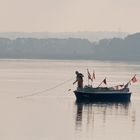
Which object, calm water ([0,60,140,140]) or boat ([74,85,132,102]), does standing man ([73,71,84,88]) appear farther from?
calm water ([0,60,140,140])

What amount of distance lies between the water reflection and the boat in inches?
50.3

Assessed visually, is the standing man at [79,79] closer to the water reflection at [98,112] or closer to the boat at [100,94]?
the boat at [100,94]

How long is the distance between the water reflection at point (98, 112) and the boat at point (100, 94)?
1277mm

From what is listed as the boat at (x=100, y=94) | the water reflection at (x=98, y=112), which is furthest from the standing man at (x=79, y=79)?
the water reflection at (x=98, y=112)

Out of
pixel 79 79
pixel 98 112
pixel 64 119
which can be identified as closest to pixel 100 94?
pixel 79 79

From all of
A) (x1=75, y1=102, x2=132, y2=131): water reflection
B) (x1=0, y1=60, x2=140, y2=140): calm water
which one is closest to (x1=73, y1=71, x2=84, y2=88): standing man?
(x1=0, y1=60, x2=140, y2=140): calm water

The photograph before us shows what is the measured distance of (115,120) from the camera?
61250 mm

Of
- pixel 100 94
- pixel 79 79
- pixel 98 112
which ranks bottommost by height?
→ pixel 98 112

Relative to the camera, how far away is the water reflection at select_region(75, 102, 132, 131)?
59.6 m

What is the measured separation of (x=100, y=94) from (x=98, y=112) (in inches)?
392

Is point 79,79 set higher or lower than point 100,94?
higher

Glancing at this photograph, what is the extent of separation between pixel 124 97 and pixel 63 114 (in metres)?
15.5

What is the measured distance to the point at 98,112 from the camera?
221 feet

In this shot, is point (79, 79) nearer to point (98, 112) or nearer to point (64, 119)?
point (98, 112)
